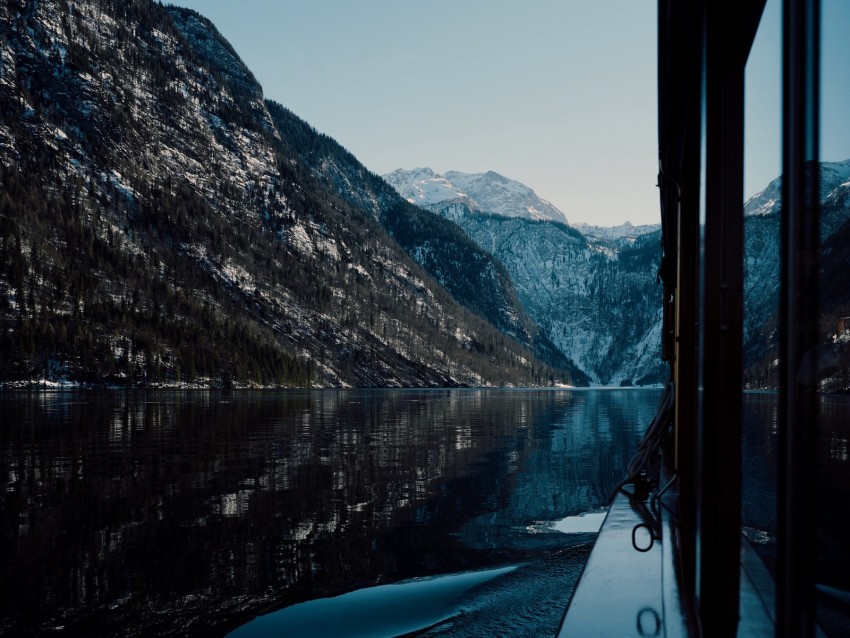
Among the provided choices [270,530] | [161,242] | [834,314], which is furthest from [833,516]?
[161,242]

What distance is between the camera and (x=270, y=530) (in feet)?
35.9

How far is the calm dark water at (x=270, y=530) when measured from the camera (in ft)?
23.8

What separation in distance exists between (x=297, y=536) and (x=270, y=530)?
1.83 feet

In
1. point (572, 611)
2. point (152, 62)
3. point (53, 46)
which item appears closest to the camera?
point (572, 611)

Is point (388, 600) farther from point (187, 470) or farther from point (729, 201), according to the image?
point (187, 470)

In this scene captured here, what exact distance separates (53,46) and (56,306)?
72802 millimetres

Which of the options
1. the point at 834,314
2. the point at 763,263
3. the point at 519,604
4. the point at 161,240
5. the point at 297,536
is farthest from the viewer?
the point at 161,240

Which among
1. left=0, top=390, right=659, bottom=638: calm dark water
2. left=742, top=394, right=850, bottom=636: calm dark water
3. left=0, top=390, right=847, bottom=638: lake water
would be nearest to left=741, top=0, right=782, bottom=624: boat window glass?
left=0, top=390, right=847, bottom=638: lake water

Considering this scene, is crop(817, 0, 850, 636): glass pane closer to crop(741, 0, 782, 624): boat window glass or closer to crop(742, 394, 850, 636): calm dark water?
crop(742, 394, 850, 636): calm dark water

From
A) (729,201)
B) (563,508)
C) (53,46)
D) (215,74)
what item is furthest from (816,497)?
(215,74)

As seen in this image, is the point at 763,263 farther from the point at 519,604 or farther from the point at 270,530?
the point at 270,530

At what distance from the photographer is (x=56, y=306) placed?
11206 cm

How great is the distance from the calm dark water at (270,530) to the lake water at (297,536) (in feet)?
0.11

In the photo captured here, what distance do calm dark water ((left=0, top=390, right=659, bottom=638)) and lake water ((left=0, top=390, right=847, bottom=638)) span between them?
0.03 metres
